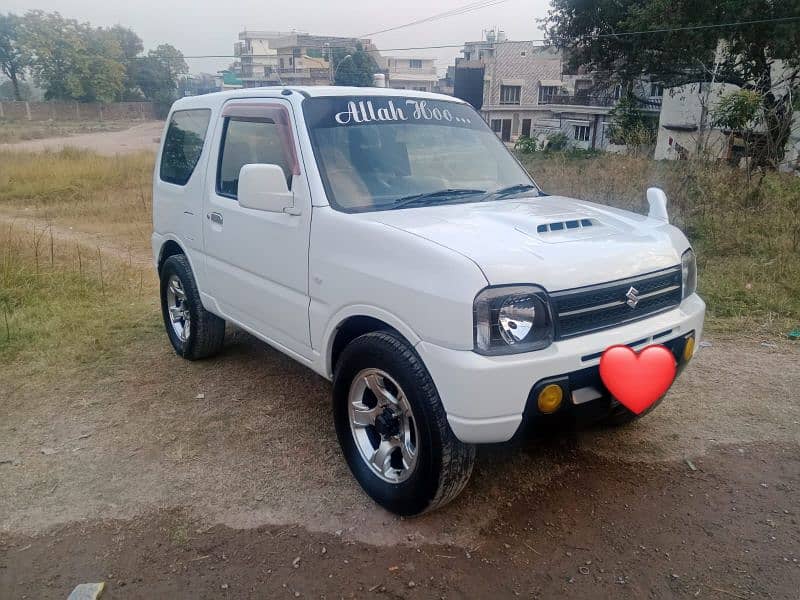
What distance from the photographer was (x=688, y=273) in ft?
10.2

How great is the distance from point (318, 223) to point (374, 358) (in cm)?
76

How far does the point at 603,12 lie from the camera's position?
2231 cm

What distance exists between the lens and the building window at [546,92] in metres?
57.6

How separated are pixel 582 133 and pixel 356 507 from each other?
44.1 m


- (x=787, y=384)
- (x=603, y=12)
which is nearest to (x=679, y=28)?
(x=603, y=12)

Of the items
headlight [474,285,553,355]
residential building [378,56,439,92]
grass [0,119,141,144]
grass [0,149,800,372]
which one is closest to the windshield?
headlight [474,285,553,355]

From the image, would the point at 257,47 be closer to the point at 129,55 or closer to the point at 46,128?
the point at 129,55

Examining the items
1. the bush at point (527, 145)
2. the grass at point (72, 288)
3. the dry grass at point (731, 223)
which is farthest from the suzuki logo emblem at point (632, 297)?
the bush at point (527, 145)

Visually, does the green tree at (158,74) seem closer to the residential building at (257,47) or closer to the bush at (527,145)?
the residential building at (257,47)

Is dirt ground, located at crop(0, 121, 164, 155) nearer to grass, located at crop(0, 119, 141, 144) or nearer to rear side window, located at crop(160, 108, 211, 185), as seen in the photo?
grass, located at crop(0, 119, 141, 144)

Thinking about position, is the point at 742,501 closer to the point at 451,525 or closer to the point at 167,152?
the point at 451,525

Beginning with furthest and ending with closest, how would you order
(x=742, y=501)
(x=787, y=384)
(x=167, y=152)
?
1. (x=167, y=152)
2. (x=787, y=384)
3. (x=742, y=501)

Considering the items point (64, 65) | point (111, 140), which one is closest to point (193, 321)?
point (111, 140)

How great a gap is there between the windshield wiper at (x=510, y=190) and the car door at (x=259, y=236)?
40.7 inches
